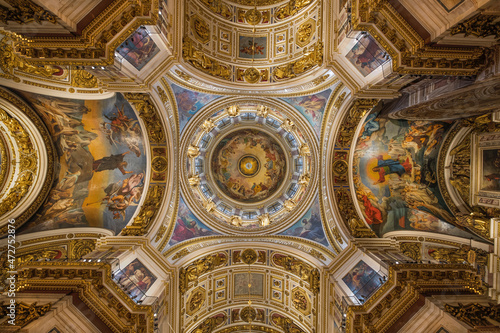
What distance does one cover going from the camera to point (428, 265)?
29.8 feet

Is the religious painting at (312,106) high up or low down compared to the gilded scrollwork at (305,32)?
down

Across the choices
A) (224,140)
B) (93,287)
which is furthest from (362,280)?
(224,140)

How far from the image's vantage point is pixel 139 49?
31.1 ft

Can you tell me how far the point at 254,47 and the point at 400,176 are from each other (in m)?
→ 10.6

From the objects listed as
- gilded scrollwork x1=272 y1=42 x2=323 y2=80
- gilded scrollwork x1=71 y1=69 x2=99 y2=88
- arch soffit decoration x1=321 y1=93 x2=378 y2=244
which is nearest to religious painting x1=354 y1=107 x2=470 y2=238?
arch soffit decoration x1=321 y1=93 x2=378 y2=244

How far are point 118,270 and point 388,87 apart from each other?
42.8 ft

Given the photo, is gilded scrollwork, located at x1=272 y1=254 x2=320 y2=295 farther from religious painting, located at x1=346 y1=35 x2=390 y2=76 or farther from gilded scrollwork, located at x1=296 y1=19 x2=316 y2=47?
gilded scrollwork, located at x1=296 y1=19 x2=316 y2=47

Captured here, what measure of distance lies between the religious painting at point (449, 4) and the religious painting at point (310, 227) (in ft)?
35.3

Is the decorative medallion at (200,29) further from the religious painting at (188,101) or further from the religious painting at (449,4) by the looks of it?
the religious painting at (449,4)

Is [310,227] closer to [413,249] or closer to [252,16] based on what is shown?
[413,249]

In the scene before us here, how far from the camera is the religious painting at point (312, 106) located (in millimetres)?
14125

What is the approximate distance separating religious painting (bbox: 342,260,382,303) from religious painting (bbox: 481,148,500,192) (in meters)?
7.01

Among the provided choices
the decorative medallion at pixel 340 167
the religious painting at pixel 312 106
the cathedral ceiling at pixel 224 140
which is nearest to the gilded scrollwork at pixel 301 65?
the cathedral ceiling at pixel 224 140

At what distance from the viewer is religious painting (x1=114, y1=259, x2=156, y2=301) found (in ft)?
33.1
